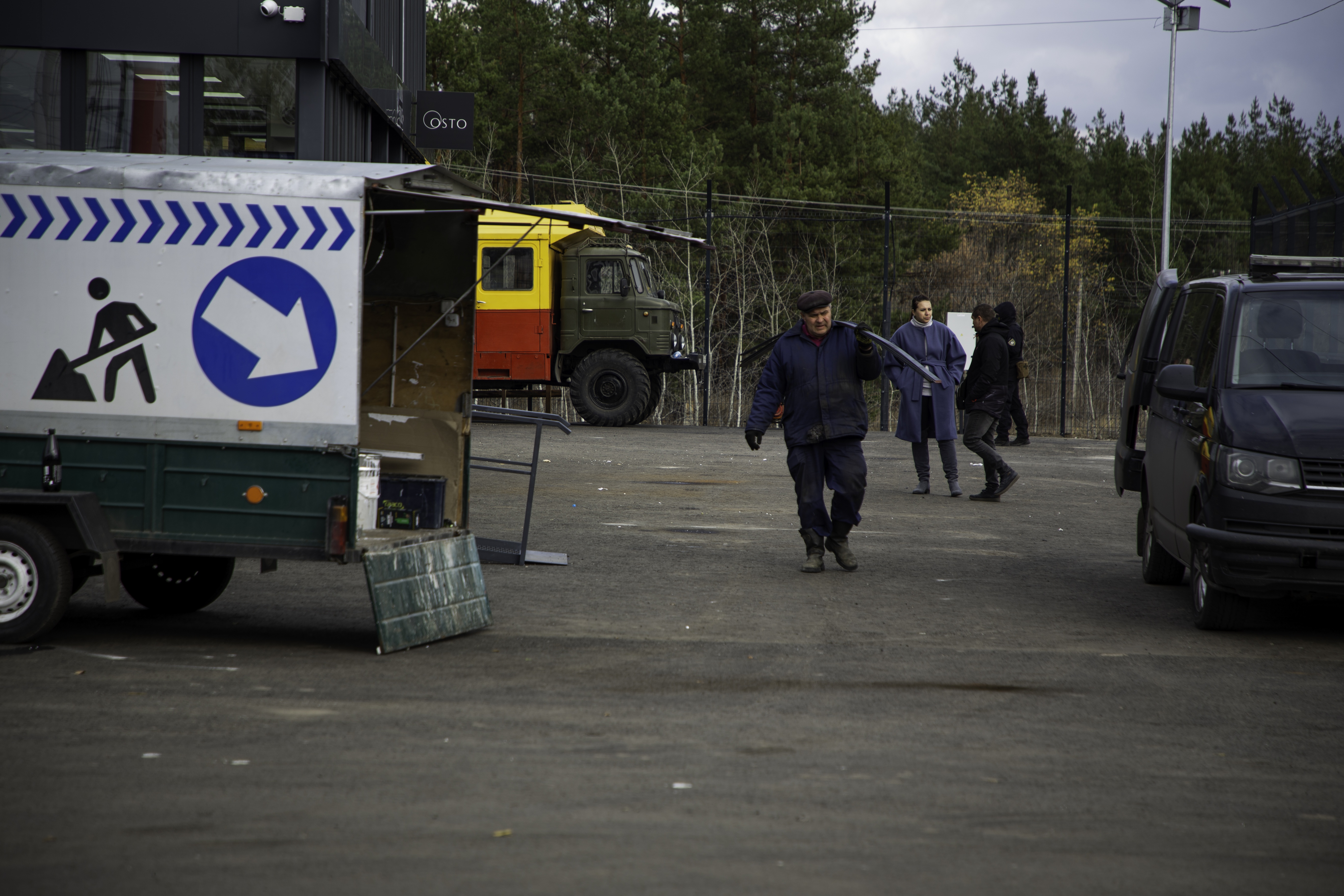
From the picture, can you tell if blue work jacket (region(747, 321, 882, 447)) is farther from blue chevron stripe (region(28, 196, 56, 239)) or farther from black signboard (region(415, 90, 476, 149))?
black signboard (region(415, 90, 476, 149))

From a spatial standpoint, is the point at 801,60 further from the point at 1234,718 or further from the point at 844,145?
the point at 1234,718

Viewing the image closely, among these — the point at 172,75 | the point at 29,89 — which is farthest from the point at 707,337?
the point at 29,89

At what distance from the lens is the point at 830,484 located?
9250 mm

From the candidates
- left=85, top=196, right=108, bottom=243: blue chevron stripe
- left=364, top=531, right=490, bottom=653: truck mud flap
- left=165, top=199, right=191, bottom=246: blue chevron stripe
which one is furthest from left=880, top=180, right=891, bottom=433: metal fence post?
left=85, top=196, right=108, bottom=243: blue chevron stripe

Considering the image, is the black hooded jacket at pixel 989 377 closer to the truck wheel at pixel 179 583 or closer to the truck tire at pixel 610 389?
the truck wheel at pixel 179 583

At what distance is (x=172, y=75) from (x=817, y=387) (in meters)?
7.22

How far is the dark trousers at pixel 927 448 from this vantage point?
13.7 meters

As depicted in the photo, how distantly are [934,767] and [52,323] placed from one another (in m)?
4.62

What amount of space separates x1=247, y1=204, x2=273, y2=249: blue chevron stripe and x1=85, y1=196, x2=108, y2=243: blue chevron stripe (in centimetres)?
70

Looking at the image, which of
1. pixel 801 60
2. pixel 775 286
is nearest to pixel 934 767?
pixel 775 286

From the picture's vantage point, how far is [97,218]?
6.41m

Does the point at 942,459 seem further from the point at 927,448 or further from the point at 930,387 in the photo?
the point at 930,387

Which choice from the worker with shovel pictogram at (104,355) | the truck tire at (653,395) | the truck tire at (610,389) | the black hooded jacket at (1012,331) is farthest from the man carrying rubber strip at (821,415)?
the truck tire at (653,395)

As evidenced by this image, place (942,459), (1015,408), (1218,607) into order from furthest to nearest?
(1015,408)
(942,459)
(1218,607)
